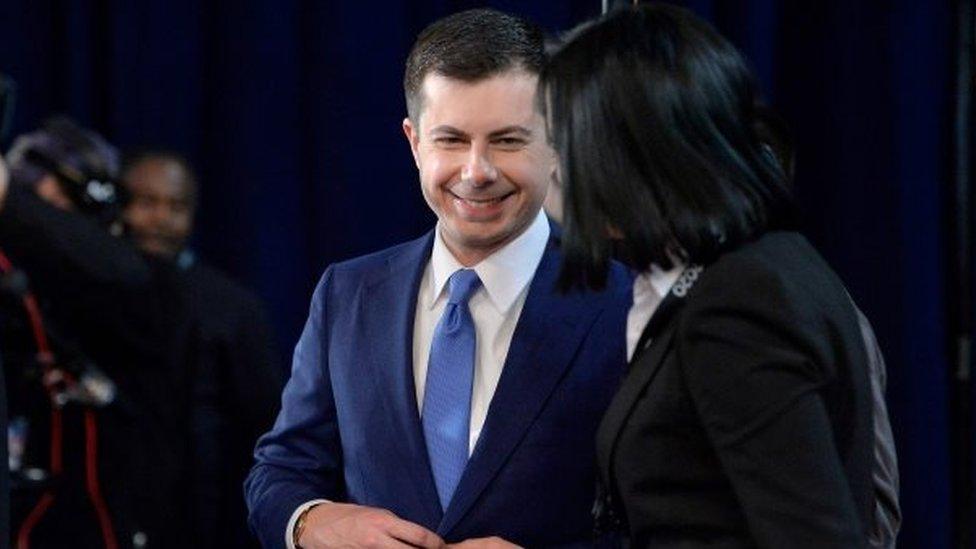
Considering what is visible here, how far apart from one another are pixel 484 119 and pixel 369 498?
37 centimetres

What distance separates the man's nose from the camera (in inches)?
65.6

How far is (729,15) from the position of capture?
338cm

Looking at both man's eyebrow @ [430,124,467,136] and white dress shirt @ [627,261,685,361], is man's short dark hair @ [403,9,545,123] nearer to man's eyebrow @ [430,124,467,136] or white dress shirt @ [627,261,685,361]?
man's eyebrow @ [430,124,467,136]

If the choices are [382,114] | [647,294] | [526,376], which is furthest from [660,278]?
[382,114]

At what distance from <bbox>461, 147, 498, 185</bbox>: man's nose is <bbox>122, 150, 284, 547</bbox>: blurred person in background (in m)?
1.64

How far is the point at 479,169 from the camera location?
5.47ft

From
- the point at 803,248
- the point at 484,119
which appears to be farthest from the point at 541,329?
the point at 803,248

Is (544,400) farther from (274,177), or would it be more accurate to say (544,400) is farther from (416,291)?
(274,177)

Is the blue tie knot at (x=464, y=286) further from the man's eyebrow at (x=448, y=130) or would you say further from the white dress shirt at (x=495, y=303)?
the man's eyebrow at (x=448, y=130)

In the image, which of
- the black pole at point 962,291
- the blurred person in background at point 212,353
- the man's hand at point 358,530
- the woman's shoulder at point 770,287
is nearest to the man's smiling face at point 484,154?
the man's hand at point 358,530

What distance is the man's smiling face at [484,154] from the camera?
5.50 feet

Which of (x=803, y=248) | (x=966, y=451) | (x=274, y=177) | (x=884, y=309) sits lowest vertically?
(x=966, y=451)

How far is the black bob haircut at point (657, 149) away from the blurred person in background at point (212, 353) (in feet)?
6.43

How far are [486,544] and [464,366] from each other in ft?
0.61
